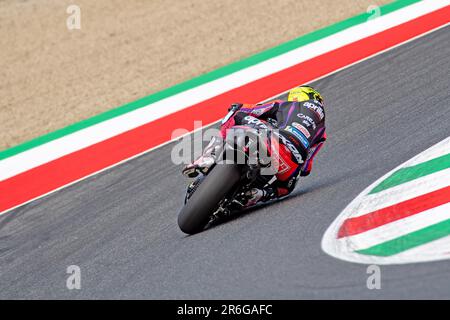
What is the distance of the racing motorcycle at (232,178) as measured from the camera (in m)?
6.32

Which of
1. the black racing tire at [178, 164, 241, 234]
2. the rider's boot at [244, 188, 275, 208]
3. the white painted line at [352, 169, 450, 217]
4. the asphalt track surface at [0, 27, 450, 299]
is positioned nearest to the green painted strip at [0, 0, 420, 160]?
the asphalt track surface at [0, 27, 450, 299]

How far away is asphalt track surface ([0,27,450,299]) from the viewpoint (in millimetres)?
5246

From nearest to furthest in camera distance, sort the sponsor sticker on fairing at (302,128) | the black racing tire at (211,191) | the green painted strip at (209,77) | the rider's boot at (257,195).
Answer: the black racing tire at (211,191) < the rider's boot at (257,195) < the sponsor sticker on fairing at (302,128) < the green painted strip at (209,77)

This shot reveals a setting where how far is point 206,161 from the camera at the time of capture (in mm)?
6344

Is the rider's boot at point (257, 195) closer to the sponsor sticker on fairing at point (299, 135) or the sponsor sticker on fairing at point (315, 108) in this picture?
the sponsor sticker on fairing at point (299, 135)

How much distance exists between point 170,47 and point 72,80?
189 cm

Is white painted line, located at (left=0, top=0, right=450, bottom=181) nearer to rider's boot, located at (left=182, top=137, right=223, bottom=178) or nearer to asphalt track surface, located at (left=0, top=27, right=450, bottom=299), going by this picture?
asphalt track surface, located at (left=0, top=27, right=450, bottom=299)

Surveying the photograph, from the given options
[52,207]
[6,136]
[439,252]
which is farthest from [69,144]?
[439,252]

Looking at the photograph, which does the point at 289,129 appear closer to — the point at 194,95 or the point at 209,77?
the point at 194,95

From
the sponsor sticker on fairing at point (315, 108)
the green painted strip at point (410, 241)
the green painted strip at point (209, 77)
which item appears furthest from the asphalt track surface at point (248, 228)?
the green painted strip at point (209, 77)

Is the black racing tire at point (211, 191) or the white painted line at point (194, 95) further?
the white painted line at point (194, 95)

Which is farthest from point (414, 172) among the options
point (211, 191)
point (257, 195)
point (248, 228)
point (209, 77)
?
point (209, 77)

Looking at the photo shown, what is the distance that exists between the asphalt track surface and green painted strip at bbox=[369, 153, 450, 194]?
0.58 ft

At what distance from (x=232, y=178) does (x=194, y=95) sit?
20.1 ft
